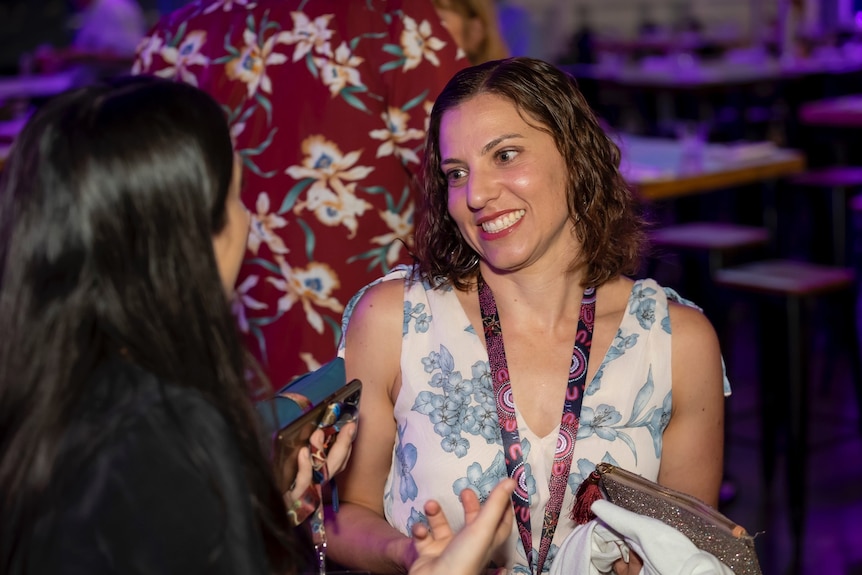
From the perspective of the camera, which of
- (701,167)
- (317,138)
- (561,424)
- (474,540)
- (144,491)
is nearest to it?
(144,491)

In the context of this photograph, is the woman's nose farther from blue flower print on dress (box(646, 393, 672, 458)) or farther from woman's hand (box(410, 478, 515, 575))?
woman's hand (box(410, 478, 515, 575))

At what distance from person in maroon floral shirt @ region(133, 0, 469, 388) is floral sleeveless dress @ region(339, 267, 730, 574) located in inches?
13.1

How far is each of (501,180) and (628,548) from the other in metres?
0.68

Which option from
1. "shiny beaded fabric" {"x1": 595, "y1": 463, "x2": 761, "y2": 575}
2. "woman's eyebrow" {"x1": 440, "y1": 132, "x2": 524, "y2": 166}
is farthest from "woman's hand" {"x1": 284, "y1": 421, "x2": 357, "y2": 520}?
"woman's eyebrow" {"x1": 440, "y1": 132, "x2": 524, "y2": 166}

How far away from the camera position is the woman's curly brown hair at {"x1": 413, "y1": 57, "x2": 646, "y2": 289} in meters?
1.99

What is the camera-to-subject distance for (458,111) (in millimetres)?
1997

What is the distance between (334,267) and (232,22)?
0.56 metres

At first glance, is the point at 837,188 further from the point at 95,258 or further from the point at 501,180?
the point at 95,258

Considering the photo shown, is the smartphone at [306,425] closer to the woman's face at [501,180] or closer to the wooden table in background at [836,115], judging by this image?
the woman's face at [501,180]

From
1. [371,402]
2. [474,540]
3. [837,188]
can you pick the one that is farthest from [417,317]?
[837,188]

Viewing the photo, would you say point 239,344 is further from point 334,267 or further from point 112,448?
point 334,267

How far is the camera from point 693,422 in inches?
79.5

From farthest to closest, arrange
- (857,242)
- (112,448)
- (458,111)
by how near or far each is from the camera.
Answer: (857,242) → (458,111) → (112,448)

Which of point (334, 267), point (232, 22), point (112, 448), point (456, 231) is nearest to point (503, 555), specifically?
point (456, 231)
